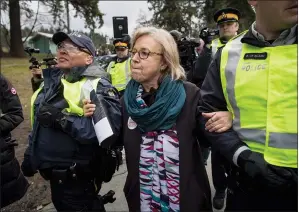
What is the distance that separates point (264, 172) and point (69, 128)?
1.29 meters

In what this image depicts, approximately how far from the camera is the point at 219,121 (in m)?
1.60

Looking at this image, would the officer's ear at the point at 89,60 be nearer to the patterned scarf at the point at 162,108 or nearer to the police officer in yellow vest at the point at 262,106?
the patterned scarf at the point at 162,108

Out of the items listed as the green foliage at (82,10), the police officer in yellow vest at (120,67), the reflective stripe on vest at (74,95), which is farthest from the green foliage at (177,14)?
the reflective stripe on vest at (74,95)

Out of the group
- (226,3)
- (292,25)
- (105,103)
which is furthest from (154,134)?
(226,3)

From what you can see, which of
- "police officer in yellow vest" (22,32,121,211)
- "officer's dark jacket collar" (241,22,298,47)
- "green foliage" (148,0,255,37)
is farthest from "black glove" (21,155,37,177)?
"green foliage" (148,0,255,37)

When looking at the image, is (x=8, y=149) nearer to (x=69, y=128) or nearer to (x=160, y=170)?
(x=69, y=128)

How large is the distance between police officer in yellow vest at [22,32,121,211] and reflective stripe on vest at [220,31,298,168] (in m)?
Result: 0.85

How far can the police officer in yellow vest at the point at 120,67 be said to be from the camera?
16.8 ft

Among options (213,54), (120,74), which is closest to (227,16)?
(213,54)

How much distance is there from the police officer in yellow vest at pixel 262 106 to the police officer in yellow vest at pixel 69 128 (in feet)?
2.69

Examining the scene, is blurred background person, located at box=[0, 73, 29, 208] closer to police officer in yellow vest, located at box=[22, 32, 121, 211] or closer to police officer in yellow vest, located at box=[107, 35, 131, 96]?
police officer in yellow vest, located at box=[22, 32, 121, 211]

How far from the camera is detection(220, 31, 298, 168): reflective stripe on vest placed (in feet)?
4.40

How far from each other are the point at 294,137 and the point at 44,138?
5.57ft

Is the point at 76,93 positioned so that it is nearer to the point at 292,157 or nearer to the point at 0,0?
the point at 292,157
